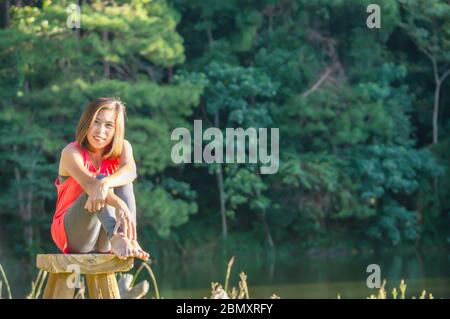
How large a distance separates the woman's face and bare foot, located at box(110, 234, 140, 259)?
243 millimetres

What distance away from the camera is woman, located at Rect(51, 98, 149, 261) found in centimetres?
293

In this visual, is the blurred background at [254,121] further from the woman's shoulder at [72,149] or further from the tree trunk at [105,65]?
the woman's shoulder at [72,149]

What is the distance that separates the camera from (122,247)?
2889 millimetres

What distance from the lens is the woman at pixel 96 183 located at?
9.62ft

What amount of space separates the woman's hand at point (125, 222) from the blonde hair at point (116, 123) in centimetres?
15

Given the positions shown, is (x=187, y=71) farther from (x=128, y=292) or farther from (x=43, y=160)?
(x=128, y=292)

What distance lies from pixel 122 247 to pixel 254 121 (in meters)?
14.1

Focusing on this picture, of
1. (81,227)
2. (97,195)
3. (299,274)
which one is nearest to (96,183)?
(97,195)

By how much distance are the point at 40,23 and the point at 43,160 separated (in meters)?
1.66

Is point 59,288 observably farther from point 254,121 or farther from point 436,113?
point 436,113

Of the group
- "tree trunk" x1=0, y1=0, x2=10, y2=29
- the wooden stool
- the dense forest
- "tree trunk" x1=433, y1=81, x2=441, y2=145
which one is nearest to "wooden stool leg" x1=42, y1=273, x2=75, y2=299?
the wooden stool

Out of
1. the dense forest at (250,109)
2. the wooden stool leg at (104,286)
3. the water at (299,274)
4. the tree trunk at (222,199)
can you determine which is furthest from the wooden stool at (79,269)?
the tree trunk at (222,199)

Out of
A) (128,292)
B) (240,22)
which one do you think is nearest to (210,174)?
(240,22)

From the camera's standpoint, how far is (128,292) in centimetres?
423
